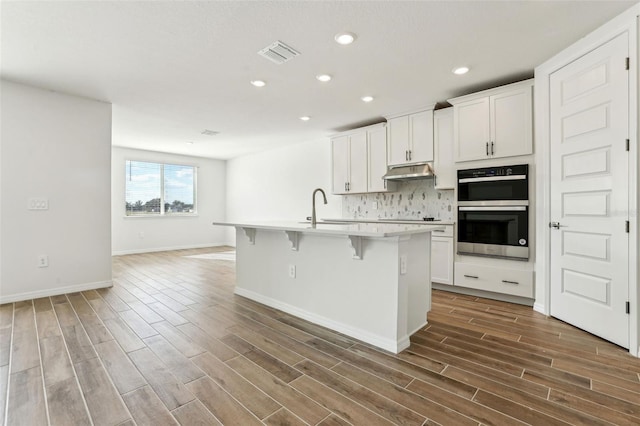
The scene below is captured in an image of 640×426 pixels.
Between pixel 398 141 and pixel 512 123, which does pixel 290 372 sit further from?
pixel 398 141

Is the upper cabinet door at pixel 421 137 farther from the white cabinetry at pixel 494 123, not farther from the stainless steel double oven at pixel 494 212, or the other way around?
the stainless steel double oven at pixel 494 212

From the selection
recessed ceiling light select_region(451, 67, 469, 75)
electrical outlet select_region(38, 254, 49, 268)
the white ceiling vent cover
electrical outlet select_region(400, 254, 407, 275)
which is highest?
recessed ceiling light select_region(451, 67, 469, 75)

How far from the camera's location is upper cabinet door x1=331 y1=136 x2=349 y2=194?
5.15 m

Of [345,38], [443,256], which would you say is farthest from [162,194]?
[443,256]

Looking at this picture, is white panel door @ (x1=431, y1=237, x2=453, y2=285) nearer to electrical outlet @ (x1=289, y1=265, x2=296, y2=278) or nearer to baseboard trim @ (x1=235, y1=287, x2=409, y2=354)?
baseboard trim @ (x1=235, y1=287, x2=409, y2=354)

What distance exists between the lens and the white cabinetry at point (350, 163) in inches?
193

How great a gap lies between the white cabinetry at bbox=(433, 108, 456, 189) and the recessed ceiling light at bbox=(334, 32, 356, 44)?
202 cm

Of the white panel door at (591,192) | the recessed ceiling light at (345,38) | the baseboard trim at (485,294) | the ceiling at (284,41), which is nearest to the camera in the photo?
the ceiling at (284,41)

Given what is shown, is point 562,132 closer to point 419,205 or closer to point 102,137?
point 419,205

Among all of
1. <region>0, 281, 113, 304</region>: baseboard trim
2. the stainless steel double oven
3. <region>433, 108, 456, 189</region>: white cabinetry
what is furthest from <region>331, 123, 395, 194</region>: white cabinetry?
<region>0, 281, 113, 304</region>: baseboard trim

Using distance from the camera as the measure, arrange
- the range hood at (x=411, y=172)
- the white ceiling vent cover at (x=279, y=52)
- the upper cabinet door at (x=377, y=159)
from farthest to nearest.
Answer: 1. the upper cabinet door at (x=377, y=159)
2. the range hood at (x=411, y=172)
3. the white ceiling vent cover at (x=279, y=52)

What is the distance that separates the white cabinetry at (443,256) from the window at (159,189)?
6647mm

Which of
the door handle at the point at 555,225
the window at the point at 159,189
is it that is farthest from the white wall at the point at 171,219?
the door handle at the point at 555,225

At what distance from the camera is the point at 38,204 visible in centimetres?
353
